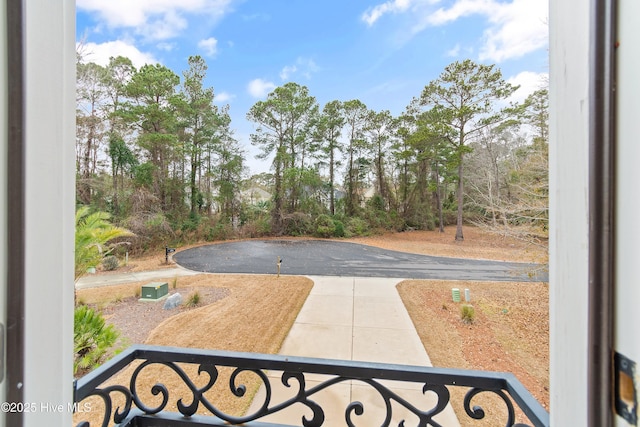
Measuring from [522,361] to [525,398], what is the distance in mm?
2275

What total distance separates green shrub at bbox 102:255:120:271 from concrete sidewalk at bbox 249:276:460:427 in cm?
442

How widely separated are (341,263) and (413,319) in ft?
10.3

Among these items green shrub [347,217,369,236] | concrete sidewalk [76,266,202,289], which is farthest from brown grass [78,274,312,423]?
green shrub [347,217,369,236]

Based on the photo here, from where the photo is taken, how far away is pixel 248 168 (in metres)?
10.4

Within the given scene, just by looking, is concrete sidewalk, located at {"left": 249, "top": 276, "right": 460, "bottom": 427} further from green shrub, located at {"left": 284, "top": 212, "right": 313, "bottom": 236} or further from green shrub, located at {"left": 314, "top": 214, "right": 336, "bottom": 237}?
green shrub, located at {"left": 284, "top": 212, "right": 313, "bottom": 236}

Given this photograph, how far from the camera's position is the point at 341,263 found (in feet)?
20.3

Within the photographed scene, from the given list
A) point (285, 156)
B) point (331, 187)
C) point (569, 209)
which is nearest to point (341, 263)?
point (331, 187)

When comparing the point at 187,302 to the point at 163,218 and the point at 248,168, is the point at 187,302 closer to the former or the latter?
the point at 163,218

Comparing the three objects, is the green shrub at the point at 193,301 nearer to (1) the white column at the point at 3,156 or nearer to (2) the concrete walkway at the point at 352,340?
(2) the concrete walkway at the point at 352,340

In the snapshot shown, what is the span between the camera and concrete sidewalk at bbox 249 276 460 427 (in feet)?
5.50

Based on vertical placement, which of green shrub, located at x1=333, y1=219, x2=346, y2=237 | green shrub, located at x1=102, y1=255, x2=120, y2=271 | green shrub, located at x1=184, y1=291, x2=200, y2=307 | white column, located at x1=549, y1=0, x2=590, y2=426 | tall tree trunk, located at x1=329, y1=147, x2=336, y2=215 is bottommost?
green shrub, located at x1=184, y1=291, x2=200, y2=307

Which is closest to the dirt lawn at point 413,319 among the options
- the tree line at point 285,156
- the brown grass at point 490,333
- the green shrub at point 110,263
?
the brown grass at point 490,333

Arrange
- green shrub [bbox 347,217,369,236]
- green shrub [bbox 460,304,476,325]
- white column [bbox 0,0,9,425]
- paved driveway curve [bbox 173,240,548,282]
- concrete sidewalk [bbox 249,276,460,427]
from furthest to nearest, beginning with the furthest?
green shrub [bbox 347,217,369,236] < paved driveway curve [bbox 173,240,548,282] < green shrub [bbox 460,304,476,325] < concrete sidewalk [bbox 249,276,460,427] < white column [bbox 0,0,9,425]

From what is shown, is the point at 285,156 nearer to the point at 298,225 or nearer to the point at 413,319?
the point at 298,225
